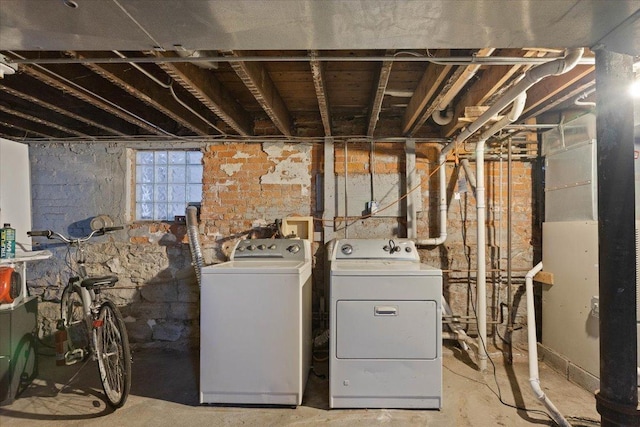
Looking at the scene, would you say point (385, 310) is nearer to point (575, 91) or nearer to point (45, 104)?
point (575, 91)

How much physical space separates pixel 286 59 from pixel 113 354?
2.25 meters

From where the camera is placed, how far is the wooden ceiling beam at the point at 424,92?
6.49 feet

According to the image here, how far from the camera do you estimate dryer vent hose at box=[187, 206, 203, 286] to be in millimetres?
3086

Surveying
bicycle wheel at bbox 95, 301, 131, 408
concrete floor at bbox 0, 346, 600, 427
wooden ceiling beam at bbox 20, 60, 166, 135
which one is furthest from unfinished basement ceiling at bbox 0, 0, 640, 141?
concrete floor at bbox 0, 346, 600, 427

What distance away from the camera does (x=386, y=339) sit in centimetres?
221

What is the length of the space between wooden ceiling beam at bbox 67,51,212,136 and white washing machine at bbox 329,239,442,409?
65.5 inches

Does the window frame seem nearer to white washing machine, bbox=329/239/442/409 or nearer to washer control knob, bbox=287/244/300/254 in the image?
washer control knob, bbox=287/244/300/254

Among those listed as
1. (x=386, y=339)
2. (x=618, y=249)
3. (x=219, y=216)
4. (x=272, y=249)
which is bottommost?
(x=386, y=339)

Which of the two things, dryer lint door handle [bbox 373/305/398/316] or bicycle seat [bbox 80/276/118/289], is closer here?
dryer lint door handle [bbox 373/305/398/316]

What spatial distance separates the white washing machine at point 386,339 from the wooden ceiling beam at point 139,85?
65.5 inches

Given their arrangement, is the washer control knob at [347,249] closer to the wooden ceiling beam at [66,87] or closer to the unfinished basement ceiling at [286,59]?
the unfinished basement ceiling at [286,59]

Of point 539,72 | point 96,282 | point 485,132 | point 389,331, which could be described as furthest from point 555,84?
point 96,282

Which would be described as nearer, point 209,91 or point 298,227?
point 209,91

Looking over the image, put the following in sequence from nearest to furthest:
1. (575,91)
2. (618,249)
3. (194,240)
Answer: (618,249) < (575,91) < (194,240)
